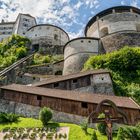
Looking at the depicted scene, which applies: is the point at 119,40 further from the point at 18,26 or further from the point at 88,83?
the point at 18,26

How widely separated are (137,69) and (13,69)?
15.1 metres

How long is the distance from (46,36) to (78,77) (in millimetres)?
26392

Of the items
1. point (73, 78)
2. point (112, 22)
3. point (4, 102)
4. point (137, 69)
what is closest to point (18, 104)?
point (4, 102)

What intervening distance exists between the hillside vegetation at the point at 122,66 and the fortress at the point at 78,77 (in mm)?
1966

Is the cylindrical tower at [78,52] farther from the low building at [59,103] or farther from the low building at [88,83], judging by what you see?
the low building at [59,103]

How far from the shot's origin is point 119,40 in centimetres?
4041

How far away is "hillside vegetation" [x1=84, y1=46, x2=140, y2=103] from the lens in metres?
29.8

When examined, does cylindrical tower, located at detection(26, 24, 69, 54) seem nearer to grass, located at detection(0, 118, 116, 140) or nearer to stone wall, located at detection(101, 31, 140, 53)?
stone wall, located at detection(101, 31, 140, 53)

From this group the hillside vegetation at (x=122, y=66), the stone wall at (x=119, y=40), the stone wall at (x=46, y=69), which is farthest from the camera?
the stone wall at (x=46, y=69)

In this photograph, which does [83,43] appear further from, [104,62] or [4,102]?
Result: [4,102]

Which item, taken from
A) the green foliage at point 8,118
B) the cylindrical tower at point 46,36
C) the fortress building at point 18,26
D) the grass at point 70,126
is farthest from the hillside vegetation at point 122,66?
the fortress building at point 18,26

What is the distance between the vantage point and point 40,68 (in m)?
40.4

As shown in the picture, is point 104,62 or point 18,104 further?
point 104,62

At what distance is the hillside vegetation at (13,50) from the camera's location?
4413cm
